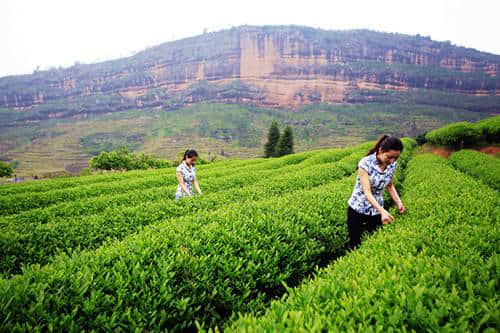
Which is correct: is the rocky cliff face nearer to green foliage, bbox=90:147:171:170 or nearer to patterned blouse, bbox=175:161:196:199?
green foliage, bbox=90:147:171:170

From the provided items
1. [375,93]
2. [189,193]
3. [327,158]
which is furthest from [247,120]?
[189,193]

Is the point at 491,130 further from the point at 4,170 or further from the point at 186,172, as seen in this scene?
the point at 4,170

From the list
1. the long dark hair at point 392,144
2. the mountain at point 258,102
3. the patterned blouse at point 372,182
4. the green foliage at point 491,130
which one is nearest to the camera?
the long dark hair at point 392,144

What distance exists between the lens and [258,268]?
11.3 feet

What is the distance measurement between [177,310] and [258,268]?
1.15 m

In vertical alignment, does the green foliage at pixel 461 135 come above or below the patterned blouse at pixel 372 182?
below

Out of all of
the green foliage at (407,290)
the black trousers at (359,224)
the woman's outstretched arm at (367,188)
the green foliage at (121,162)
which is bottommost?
the green foliage at (121,162)

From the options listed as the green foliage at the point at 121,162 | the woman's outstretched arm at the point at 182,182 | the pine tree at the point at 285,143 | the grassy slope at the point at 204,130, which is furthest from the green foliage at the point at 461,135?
the grassy slope at the point at 204,130

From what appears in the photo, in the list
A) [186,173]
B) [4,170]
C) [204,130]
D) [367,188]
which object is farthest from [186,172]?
[204,130]

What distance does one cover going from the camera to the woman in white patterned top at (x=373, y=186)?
3975mm

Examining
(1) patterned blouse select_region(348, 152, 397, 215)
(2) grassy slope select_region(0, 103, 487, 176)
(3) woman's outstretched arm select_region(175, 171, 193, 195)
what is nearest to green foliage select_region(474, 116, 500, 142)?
(1) patterned blouse select_region(348, 152, 397, 215)

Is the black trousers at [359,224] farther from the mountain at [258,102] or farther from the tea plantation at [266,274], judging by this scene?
the mountain at [258,102]

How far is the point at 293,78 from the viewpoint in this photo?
18150 centimetres

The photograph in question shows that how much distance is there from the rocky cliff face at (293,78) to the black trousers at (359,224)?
167 metres
